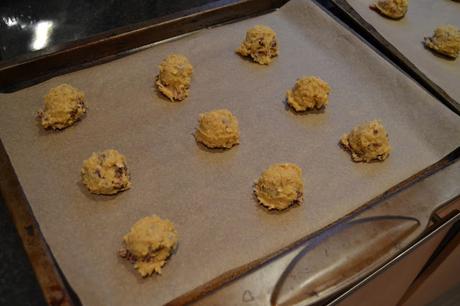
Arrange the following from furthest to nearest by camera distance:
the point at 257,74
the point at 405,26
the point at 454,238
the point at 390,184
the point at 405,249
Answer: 1. the point at 405,26
2. the point at 257,74
3. the point at 454,238
4. the point at 390,184
5. the point at 405,249

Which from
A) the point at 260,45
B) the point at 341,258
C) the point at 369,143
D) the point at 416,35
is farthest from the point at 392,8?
the point at 341,258

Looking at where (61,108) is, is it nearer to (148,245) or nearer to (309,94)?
(148,245)

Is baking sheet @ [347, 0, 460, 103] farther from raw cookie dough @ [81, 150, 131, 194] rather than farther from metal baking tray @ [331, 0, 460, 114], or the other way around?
raw cookie dough @ [81, 150, 131, 194]

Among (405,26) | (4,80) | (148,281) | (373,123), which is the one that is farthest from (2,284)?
(405,26)

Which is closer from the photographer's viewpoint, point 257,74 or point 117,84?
point 117,84

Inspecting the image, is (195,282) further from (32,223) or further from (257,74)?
(257,74)

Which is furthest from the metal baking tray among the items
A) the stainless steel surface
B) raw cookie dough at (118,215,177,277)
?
raw cookie dough at (118,215,177,277)

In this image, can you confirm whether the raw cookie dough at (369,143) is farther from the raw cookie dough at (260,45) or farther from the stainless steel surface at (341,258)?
the raw cookie dough at (260,45)
